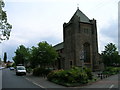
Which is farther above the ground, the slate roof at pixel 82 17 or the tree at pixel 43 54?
the slate roof at pixel 82 17

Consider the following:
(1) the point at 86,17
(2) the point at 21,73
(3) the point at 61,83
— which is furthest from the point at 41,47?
(1) the point at 86,17

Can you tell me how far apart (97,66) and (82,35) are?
9706 millimetres

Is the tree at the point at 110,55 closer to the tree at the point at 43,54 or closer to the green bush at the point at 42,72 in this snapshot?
the tree at the point at 43,54

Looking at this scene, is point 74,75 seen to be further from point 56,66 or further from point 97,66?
point 56,66

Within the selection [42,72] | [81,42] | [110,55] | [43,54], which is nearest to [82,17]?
[81,42]

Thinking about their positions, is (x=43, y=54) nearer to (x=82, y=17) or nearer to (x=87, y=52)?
(x=87, y=52)

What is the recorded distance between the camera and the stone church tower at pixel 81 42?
168 ft

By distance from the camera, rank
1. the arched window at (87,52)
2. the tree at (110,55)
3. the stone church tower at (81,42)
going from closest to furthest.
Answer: the stone church tower at (81,42) → the arched window at (87,52) → the tree at (110,55)

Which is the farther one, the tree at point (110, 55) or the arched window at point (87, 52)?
the tree at point (110, 55)

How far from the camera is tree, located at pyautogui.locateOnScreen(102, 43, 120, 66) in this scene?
53.3 metres

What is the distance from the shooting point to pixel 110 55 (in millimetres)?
53844

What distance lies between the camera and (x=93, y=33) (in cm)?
5431

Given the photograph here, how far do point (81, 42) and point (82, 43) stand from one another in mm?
422

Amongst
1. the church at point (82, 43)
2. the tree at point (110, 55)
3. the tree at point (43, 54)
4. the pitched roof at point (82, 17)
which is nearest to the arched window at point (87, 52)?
the church at point (82, 43)
